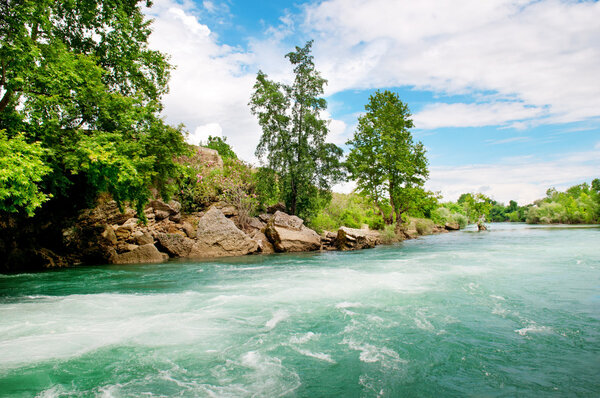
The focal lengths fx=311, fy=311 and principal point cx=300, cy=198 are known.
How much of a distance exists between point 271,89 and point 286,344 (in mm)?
18065

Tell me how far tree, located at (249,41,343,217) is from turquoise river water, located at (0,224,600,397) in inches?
458

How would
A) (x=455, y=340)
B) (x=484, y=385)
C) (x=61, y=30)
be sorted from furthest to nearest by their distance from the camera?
(x=61, y=30), (x=455, y=340), (x=484, y=385)

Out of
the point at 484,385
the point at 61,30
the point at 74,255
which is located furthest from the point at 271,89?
the point at 484,385

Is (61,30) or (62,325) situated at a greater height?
(61,30)

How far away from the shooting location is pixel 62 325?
16.8 feet

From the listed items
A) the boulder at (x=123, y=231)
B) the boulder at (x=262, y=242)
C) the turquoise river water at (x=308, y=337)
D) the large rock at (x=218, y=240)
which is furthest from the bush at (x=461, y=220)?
the boulder at (x=123, y=231)

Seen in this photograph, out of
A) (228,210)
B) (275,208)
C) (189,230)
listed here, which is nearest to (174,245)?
(189,230)

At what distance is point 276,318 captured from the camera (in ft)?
17.7

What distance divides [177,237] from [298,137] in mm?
9808

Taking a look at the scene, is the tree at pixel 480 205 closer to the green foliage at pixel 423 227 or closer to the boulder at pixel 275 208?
the green foliage at pixel 423 227

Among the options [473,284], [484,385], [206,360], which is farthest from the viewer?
[473,284]

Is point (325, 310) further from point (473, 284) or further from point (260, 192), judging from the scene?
point (260, 192)

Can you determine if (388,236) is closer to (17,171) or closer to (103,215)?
(103,215)

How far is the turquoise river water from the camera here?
10.4 feet
